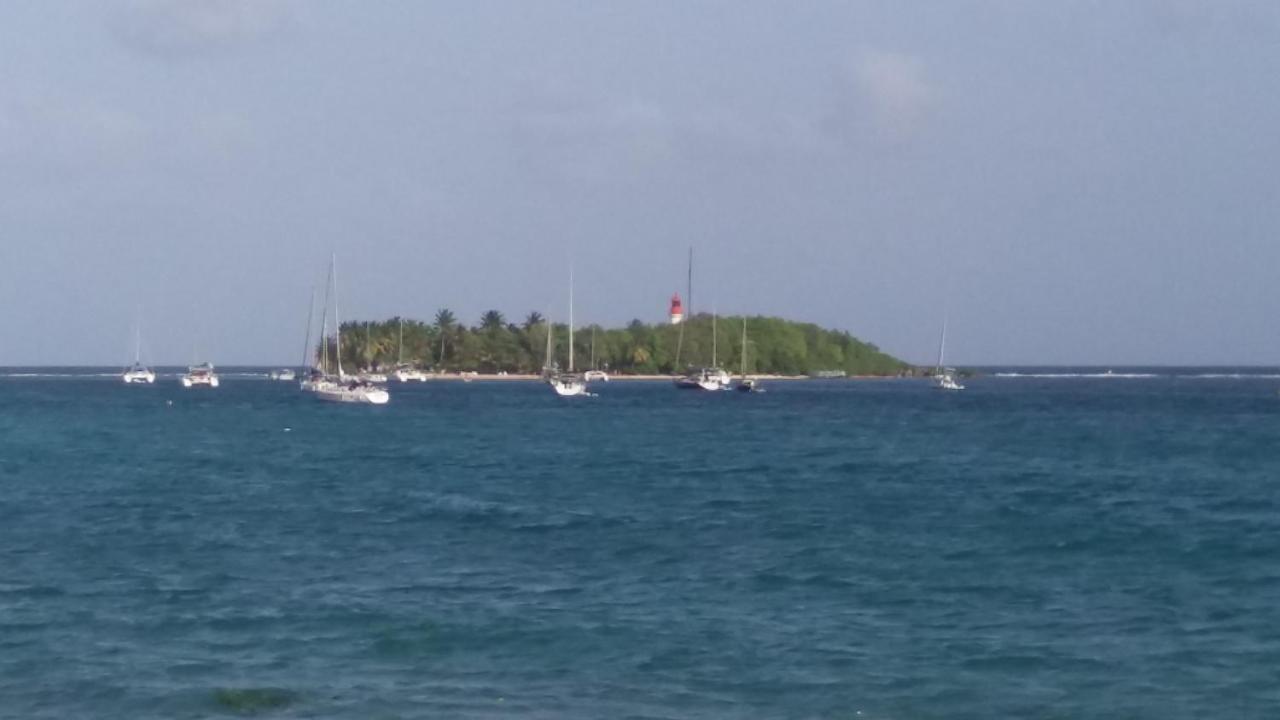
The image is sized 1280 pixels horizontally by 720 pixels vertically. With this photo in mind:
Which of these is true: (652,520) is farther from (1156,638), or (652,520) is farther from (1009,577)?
(1156,638)

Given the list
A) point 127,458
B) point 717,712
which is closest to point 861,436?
point 127,458

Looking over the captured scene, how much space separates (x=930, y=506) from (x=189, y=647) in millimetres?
23315

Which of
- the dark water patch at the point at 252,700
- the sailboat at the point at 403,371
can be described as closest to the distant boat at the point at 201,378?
the sailboat at the point at 403,371

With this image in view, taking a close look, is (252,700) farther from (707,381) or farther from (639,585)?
(707,381)

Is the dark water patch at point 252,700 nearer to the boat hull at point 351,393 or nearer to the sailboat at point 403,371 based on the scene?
the boat hull at point 351,393

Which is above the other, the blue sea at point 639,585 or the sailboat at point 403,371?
the sailboat at point 403,371

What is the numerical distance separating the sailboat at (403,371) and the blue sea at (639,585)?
123 m

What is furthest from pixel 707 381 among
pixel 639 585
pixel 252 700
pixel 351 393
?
pixel 252 700

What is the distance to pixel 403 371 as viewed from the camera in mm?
182750

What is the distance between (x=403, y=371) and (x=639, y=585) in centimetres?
15915

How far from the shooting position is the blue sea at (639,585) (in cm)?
1806

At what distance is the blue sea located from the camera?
18.1m

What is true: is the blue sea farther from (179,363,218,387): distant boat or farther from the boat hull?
(179,363,218,387): distant boat

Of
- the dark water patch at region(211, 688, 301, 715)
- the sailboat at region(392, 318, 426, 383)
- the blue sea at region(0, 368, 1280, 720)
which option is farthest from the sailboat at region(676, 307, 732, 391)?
the dark water patch at region(211, 688, 301, 715)
